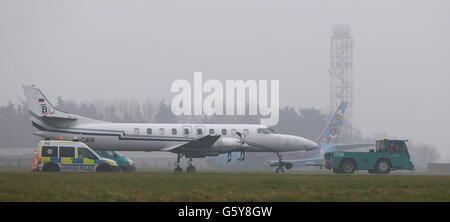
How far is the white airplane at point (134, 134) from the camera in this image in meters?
40.8

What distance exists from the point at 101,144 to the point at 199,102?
2926 inches

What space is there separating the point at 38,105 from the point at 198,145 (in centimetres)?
1105

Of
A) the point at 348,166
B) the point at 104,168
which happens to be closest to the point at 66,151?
the point at 104,168

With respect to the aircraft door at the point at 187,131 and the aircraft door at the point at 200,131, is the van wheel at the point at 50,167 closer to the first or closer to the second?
the aircraft door at the point at 187,131

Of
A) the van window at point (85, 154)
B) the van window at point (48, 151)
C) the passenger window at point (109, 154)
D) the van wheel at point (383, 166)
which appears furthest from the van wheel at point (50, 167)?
the van wheel at point (383, 166)

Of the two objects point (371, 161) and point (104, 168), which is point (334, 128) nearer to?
point (371, 161)

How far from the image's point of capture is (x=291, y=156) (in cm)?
7925

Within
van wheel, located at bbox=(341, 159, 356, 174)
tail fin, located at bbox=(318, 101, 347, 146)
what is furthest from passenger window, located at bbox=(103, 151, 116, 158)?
tail fin, located at bbox=(318, 101, 347, 146)

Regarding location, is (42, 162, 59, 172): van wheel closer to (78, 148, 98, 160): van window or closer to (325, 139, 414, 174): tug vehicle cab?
(78, 148, 98, 160): van window

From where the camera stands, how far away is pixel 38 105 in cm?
4075

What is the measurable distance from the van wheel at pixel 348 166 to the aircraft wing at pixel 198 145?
8.62 m
